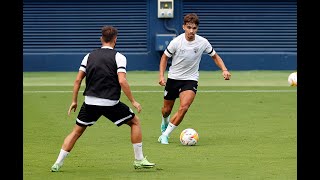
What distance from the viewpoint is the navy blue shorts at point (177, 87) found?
1587 cm

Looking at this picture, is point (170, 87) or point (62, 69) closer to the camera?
point (170, 87)

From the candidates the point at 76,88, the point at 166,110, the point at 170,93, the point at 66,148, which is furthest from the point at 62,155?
the point at 166,110

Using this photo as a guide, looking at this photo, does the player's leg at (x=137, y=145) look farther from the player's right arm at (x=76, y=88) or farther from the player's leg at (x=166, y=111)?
the player's leg at (x=166, y=111)

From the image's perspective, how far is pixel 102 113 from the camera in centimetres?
1252

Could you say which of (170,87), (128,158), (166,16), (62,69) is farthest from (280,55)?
(128,158)

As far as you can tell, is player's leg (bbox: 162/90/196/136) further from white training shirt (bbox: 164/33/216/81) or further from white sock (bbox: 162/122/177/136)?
white training shirt (bbox: 164/33/216/81)

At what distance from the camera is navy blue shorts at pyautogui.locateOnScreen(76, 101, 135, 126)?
12.5 metres

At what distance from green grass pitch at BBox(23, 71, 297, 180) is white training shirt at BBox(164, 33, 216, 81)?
105cm

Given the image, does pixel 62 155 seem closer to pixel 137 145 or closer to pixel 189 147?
pixel 137 145

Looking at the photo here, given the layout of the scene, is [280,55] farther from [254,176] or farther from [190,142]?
[254,176]

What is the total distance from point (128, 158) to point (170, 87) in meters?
2.45

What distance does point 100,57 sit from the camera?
1249cm

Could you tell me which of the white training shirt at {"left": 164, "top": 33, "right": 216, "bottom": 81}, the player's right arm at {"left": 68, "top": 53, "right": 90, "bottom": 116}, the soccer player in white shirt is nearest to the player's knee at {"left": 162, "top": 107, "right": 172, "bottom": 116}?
the soccer player in white shirt

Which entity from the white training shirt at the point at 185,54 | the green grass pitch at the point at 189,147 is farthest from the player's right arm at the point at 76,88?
the white training shirt at the point at 185,54
